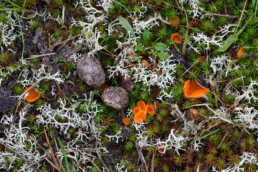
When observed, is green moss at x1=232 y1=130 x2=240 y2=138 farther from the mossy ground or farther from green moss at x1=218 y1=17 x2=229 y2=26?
green moss at x1=218 y1=17 x2=229 y2=26

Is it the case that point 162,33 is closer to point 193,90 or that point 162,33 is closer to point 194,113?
point 193,90

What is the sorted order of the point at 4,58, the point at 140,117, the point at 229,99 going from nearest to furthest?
the point at 229,99
the point at 140,117
the point at 4,58

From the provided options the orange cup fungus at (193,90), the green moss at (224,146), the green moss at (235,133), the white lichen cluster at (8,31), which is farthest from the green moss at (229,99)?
the white lichen cluster at (8,31)

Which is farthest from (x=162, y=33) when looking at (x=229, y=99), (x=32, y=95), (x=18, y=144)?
(x=18, y=144)

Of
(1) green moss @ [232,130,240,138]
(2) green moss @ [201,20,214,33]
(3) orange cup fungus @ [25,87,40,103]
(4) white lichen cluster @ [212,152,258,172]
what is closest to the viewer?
(4) white lichen cluster @ [212,152,258,172]

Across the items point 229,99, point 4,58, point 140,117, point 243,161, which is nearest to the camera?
point 243,161

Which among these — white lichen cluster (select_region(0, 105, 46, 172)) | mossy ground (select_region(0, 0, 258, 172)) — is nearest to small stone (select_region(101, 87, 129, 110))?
mossy ground (select_region(0, 0, 258, 172))
